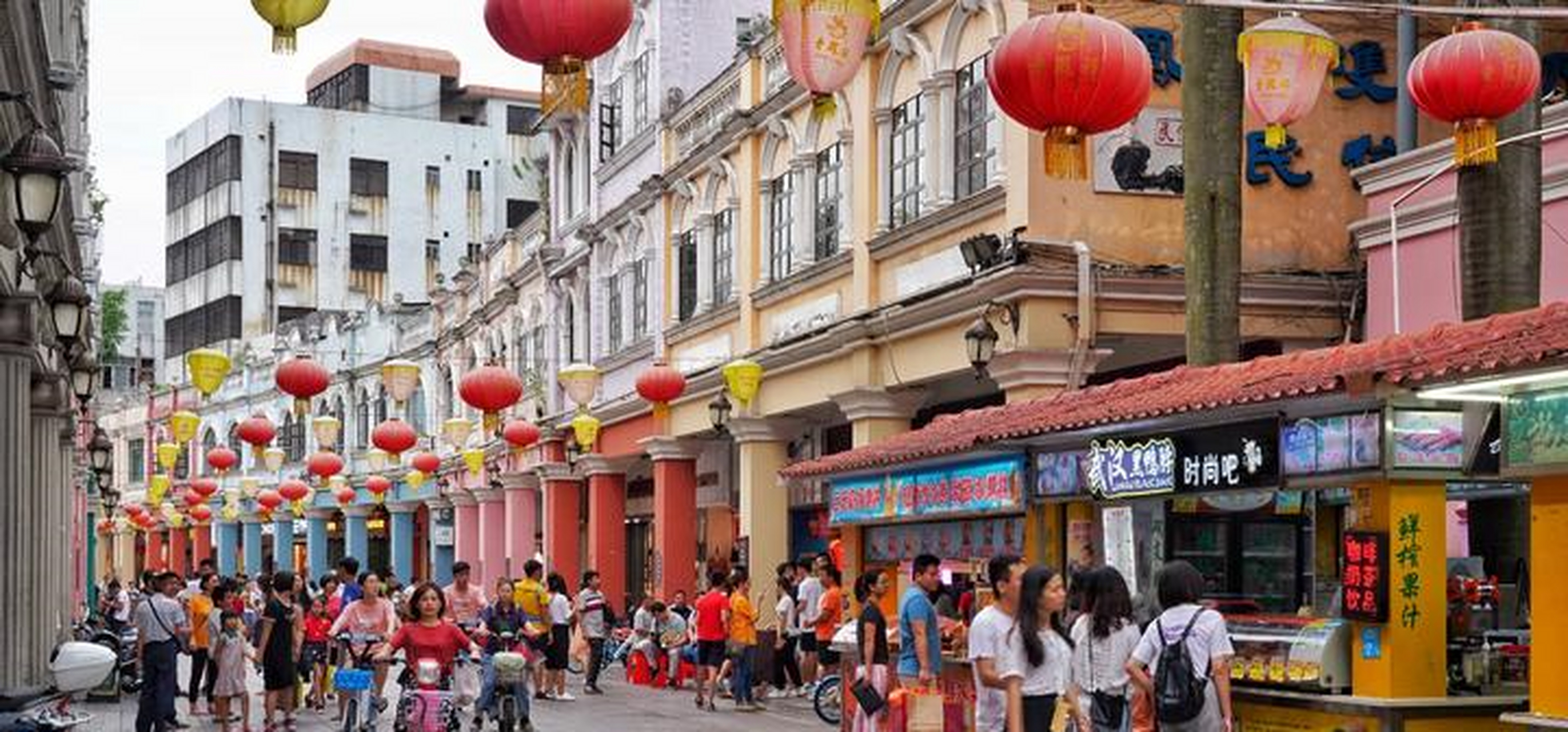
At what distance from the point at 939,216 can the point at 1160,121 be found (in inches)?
111

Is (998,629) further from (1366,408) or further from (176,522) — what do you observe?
(176,522)

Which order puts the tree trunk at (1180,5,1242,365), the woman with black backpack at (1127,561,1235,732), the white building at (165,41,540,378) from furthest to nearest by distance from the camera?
the white building at (165,41,540,378)
the tree trunk at (1180,5,1242,365)
the woman with black backpack at (1127,561,1235,732)

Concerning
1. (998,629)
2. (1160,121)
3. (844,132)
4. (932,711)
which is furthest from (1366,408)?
(844,132)

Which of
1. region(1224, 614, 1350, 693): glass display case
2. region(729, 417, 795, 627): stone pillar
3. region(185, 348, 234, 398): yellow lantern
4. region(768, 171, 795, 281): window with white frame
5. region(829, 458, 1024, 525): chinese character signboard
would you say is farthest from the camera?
region(729, 417, 795, 627): stone pillar

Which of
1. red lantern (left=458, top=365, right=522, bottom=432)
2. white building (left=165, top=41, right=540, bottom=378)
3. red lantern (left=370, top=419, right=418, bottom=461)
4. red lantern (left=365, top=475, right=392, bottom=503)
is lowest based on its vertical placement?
red lantern (left=365, top=475, right=392, bottom=503)

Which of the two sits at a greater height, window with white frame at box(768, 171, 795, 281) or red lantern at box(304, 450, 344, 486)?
window with white frame at box(768, 171, 795, 281)

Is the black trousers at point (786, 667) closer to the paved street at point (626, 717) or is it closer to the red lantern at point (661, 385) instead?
the paved street at point (626, 717)

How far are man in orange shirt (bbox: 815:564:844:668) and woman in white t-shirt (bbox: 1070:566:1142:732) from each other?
10145mm

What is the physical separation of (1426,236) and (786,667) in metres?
11.3

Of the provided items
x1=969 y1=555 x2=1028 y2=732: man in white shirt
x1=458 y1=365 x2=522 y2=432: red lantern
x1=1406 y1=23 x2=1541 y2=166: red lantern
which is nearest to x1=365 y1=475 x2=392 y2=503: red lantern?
x1=458 y1=365 x2=522 y2=432: red lantern

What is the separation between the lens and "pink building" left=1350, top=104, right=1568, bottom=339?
62.5 feet

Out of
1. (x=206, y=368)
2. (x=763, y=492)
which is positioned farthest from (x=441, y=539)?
(x=763, y=492)

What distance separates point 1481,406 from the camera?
12141 millimetres

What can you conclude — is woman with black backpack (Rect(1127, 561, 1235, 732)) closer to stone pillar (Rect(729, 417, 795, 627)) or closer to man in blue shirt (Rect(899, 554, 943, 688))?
man in blue shirt (Rect(899, 554, 943, 688))
